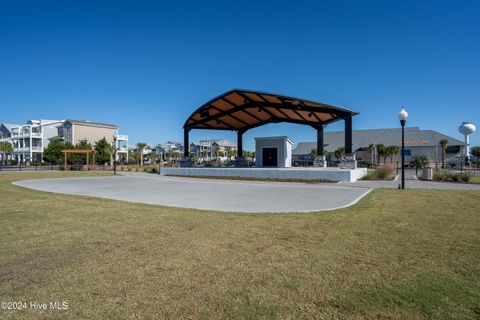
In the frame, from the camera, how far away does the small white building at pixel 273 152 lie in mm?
29609

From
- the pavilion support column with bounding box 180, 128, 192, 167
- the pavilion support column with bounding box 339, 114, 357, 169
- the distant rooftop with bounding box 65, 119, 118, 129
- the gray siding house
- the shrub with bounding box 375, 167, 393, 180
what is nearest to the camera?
the shrub with bounding box 375, 167, 393, 180

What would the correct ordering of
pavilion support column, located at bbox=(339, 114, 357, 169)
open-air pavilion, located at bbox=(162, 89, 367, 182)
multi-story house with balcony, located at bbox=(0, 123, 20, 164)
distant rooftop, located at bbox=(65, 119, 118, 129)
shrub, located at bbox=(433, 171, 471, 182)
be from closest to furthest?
shrub, located at bbox=(433, 171, 471, 182) → open-air pavilion, located at bbox=(162, 89, 367, 182) → pavilion support column, located at bbox=(339, 114, 357, 169) → distant rooftop, located at bbox=(65, 119, 118, 129) → multi-story house with balcony, located at bbox=(0, 123, 20, 164)

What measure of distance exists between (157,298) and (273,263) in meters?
1.77

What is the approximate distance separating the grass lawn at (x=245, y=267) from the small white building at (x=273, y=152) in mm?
22542

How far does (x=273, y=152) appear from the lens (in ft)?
99.9

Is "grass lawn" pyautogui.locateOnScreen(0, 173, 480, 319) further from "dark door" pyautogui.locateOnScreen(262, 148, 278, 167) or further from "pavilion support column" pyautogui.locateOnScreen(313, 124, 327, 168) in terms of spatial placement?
"dark door" pyautogui.locateOnScreen(262, 148, 278, 167)

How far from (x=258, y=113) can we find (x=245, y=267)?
24.4 metres

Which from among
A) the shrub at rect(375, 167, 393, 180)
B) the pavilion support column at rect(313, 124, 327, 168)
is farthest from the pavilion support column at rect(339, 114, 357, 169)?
the pavilion support column at rect(313, 124, 327, 168)

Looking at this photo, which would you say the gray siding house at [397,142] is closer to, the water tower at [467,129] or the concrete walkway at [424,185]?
the water tower at [467,129]

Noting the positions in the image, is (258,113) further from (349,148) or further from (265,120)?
(349,148)

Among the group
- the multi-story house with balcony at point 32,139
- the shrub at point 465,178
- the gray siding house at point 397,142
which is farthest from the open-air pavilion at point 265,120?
the multi-story house with balcony at point 32,139

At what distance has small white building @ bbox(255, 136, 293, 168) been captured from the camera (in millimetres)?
29609

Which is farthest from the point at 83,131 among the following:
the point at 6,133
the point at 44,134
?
the point at 6,133

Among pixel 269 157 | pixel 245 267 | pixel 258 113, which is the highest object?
pixel 258 113
